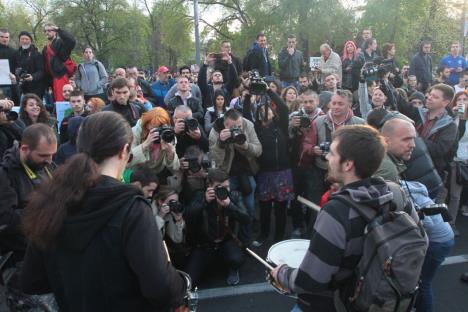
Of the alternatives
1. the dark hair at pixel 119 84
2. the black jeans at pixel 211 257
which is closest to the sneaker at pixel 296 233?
the black jeans at pixel 211 257

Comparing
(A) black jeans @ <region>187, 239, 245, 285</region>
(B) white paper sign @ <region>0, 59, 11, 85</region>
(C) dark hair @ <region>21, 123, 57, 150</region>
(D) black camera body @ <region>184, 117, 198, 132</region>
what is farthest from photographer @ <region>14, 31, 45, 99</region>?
(A) black jeans @ <region>187, 239, 245, 285</region>

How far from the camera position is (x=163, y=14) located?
82.8 feet

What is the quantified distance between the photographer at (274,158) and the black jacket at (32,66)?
4.24m

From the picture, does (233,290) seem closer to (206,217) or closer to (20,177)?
(206,217)

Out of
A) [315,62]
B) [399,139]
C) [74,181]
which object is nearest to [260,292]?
[399,139]

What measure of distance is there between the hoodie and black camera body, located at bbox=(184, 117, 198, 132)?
251 centimetres

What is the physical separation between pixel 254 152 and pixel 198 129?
0.63 m

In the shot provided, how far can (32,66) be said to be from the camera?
668cm

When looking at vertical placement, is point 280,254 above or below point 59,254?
below

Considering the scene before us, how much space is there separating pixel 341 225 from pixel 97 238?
0.94 m

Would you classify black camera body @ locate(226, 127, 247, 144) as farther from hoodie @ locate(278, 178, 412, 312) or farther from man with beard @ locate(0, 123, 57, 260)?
hoodie @ locate(278, 178, 412, 312)

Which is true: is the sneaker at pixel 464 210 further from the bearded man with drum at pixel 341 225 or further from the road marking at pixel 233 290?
the bearded man with drum at pixel 341 225

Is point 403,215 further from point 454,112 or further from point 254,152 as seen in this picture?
point 454,112

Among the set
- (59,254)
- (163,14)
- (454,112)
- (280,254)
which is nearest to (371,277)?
(280,254)
